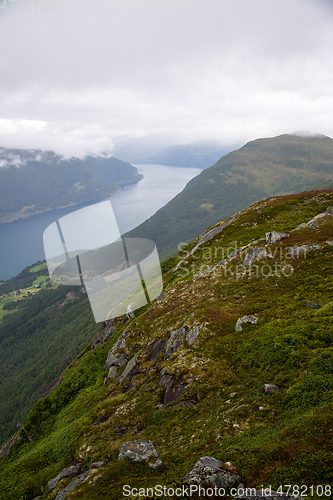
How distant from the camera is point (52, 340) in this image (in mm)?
127875

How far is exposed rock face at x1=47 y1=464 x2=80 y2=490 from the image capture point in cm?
1338

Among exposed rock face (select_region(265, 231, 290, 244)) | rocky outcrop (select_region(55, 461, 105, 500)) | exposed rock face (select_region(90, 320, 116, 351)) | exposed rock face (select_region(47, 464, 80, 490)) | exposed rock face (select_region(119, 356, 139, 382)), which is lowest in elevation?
exposed rock face (select_region(90, 320, 116, 351))

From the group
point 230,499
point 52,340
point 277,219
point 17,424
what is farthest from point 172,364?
point 52,340

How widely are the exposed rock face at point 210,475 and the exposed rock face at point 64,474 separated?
→ 364 inches

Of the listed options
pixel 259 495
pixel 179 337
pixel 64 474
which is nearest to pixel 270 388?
pixel 259 495

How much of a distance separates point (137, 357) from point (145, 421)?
703cm

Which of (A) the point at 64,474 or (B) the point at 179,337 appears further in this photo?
(B) the point at 179,337

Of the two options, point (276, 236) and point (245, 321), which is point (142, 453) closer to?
point (245, 321)

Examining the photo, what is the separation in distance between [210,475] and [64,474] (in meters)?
11.2

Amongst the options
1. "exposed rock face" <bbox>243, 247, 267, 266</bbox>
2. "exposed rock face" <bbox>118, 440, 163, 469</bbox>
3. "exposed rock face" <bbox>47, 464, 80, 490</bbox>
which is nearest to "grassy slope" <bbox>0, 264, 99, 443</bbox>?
"exposed rock face" <bbox>47, 464, 80, 490</bbox>

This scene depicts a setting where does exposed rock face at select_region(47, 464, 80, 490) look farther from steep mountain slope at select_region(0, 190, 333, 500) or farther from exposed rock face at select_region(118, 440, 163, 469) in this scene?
exposed rock face at select_region(118, 440, 163, 469)

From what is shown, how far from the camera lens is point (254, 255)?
2495cm

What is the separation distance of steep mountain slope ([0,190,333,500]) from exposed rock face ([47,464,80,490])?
0.42 feet

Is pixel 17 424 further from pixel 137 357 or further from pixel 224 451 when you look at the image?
pixel 224 451
